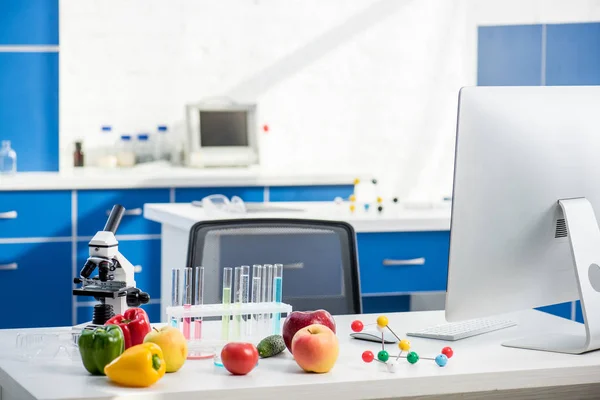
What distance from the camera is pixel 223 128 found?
16.6 feet

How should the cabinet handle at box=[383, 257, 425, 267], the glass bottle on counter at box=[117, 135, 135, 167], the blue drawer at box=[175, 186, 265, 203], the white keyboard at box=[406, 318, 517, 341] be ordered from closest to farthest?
the white keyboard at box=[406, 318, 517, 341] → the cabinet handle at box=[383, 257, 425, 267] → the blue drawer at box=[175, 186, 265, 203] → the glass bottle on counter at box=[117, 135, 135, 167]

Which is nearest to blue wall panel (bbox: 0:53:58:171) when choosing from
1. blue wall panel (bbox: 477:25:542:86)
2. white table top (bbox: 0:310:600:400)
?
blue wall panel (bbox: 477:25:542:86)

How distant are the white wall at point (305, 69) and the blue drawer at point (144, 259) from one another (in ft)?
2.18

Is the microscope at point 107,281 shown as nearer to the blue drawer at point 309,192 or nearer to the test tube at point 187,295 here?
the test tube at point 187,295

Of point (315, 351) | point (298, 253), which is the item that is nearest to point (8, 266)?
point (298, 253)

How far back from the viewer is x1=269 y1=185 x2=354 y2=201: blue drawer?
4773 millimetres

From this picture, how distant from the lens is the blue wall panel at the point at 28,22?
480 centimetres

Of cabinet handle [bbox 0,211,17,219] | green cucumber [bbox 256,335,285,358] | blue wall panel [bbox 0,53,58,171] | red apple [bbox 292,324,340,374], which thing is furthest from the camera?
blue wall panel [bbox 0,53,58,171]

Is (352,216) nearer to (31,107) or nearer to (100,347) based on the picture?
(31,107)

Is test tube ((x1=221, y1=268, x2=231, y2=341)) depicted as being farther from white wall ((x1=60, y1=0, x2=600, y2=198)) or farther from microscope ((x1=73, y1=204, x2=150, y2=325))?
white wall ((x1=60, y1=0, x2=600, y2=198))

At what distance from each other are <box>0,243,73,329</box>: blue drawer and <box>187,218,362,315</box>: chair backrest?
204cm

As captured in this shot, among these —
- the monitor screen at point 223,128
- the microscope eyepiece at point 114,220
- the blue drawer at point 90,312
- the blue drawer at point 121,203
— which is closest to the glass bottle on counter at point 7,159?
the blue drawer at point 121,203

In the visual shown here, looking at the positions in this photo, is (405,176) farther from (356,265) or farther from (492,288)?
(492,288)

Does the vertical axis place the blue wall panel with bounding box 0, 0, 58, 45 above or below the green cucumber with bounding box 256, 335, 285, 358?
above
